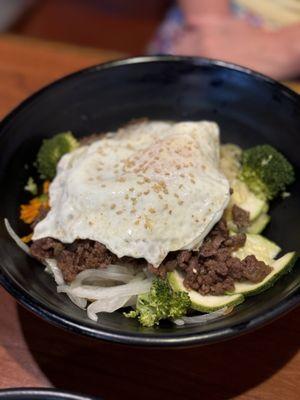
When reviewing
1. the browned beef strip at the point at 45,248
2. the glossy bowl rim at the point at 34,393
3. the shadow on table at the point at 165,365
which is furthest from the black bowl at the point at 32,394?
the browned beef strip at the point at 45,248

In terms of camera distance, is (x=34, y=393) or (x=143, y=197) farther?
(x=143, y=197)

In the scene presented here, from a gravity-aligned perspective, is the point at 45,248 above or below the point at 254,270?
below

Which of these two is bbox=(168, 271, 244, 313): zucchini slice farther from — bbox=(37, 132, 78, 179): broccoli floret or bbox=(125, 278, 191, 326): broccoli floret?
bbox=(37, 132, 78, 179): broccoli floret

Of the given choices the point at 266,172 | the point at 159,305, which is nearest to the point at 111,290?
the point at 159,305

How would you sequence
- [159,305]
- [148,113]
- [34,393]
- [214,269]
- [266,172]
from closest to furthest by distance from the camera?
1. [34,393]
2. [159,305]
3. [214,269]
4. [266,172]
5. [148,113]

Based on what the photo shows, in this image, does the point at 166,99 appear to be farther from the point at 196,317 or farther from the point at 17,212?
the point at 196,317

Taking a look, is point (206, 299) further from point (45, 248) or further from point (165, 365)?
point (45, 248)

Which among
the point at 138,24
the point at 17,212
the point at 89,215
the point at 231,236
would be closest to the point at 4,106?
the point at 17,212

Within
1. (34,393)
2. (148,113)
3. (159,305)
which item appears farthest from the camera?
(148,113)
